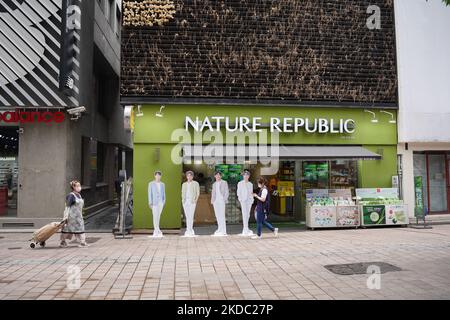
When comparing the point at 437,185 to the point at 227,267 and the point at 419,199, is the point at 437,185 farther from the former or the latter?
the point at 227,267

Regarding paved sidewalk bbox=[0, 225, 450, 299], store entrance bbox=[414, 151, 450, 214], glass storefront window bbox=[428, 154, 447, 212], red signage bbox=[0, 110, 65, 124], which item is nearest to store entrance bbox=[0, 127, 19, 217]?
red signage bbox=[0, 110, 65, 124]

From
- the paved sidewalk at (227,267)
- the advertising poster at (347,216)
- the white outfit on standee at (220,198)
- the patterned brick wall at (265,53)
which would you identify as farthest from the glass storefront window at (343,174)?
the white outfit on standee at (220,198)

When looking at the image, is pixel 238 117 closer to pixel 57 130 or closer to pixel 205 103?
pixel 205 103

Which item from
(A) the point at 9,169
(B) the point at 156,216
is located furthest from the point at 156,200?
(A) the point at 9,169

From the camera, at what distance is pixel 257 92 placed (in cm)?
1353

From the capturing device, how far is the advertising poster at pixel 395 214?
1347 cm

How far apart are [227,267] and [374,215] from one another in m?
7.81

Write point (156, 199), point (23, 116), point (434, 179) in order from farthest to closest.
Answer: point (434, 179) < point (23, 116) < point (156, 199)

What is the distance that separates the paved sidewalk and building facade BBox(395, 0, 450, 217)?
4140mm

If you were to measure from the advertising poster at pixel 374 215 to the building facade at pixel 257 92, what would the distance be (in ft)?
3.84

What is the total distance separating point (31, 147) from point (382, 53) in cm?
1326

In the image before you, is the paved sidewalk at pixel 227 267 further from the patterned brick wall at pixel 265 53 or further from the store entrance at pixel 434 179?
the patterned brick wall at pixel 265 53

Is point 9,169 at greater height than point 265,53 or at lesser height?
lesser
